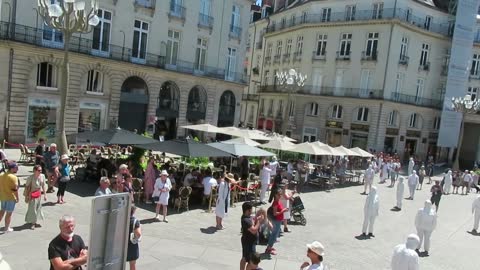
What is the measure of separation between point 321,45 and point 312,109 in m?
6.97

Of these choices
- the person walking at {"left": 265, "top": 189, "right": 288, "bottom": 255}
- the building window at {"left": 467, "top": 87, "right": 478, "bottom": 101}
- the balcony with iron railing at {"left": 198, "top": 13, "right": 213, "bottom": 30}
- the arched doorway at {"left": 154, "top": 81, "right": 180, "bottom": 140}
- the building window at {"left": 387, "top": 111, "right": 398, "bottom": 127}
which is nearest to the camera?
the person walking at {"left": 265, "top": 189, "right": 288, "bottom": 255}

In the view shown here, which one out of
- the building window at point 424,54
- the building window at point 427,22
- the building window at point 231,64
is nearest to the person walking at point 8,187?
the building window at point 231,64

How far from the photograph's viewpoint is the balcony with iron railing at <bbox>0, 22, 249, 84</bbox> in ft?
85.8

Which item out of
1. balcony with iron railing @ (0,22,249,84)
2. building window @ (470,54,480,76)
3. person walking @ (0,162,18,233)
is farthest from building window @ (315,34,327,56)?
person walking @ (0,162,18,233)

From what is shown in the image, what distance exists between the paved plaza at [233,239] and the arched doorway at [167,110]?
17.2 metres

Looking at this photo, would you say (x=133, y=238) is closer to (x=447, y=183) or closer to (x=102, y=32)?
(x=447, y=183)

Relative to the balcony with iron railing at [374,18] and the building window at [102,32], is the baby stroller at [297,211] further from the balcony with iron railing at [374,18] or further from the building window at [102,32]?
the balcony with iron railing at [374,18]

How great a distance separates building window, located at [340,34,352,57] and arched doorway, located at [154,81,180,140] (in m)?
19.6

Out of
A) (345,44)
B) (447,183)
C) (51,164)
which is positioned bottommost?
(447,183)

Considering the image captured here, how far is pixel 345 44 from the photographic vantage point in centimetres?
4644

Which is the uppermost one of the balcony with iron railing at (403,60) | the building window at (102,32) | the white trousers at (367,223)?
the balcony with iron railing at (403,60)

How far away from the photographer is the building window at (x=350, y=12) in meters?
45.7

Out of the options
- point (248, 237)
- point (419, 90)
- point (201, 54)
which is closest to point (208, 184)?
point (248, 237)

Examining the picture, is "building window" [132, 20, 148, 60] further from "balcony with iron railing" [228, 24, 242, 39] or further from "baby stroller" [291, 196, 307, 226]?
"baby stroller" [291, 196, 307, 226]
